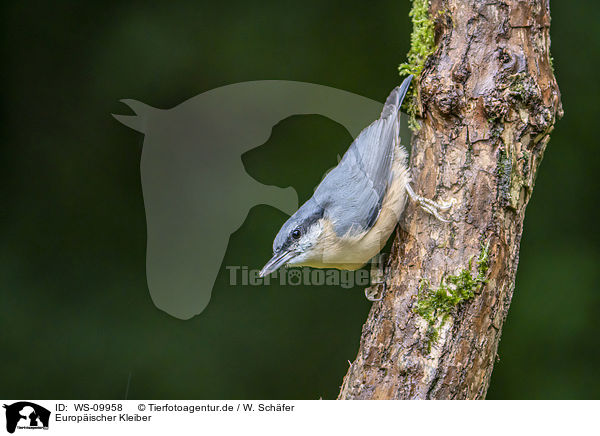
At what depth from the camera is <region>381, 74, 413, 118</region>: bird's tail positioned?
1683 mm

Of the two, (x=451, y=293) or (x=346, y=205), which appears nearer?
(x=451, y=293)

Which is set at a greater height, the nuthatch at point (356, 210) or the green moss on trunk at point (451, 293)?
the nuthatch at point (356, 210)

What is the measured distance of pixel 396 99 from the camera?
1.73 metres

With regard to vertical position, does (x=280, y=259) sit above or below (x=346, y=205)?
below

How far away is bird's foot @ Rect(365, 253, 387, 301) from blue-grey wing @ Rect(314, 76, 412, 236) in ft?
0.38

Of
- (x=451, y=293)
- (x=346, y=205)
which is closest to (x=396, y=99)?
(x=346, y=205)

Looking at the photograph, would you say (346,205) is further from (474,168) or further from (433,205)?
(474,168)

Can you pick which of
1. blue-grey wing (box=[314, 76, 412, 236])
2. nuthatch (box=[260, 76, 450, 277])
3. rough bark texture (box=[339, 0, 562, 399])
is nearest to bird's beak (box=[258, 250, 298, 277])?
nuthatch (box=[260, 76, 450, 277])

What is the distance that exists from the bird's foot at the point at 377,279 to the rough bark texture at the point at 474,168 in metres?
0.12

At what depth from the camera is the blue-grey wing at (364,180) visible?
5.68 ft

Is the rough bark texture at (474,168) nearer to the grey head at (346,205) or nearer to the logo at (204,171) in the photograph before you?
the grey head at (346,205)

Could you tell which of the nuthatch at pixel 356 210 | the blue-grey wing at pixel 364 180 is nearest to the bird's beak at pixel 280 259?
the nuthatch at pixel 356 210

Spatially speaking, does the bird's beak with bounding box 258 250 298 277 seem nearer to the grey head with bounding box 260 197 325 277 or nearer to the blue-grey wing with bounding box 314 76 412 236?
the grey head with bounding box 260 197 325 277
